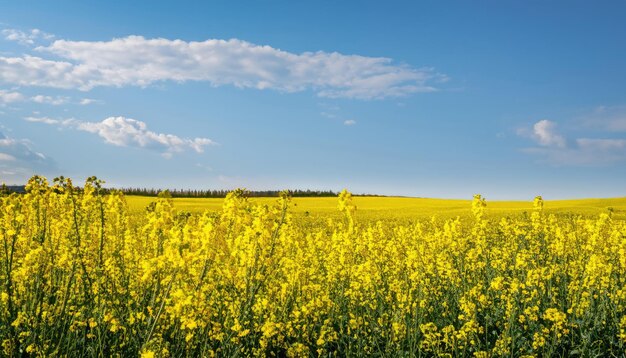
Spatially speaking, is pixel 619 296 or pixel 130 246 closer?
pixel 619 296

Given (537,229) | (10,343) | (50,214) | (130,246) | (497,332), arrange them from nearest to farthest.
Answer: (10,343)
(50,214)
(497,332)
(130,246)
(537,229)

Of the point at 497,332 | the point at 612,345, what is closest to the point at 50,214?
the point at 497,332

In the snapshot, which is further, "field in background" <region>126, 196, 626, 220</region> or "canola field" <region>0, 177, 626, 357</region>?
"field in background" <region>126, 196, 626, 220</region>

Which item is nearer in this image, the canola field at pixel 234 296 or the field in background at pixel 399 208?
the canola field at pixel 234 296

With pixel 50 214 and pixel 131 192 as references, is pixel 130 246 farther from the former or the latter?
pixel 131 192

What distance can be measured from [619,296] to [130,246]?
281 inches

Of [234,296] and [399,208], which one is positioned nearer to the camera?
[234,296]

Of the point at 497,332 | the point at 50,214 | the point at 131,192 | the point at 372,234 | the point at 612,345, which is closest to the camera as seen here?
the point at 50,214

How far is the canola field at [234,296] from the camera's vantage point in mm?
4648

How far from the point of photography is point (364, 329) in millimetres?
6773

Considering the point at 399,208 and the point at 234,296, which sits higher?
the point at 399,208

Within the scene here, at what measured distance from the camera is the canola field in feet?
15.3

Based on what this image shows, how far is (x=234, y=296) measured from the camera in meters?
6.52

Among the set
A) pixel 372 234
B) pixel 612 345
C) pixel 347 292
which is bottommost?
pixel 612 345
